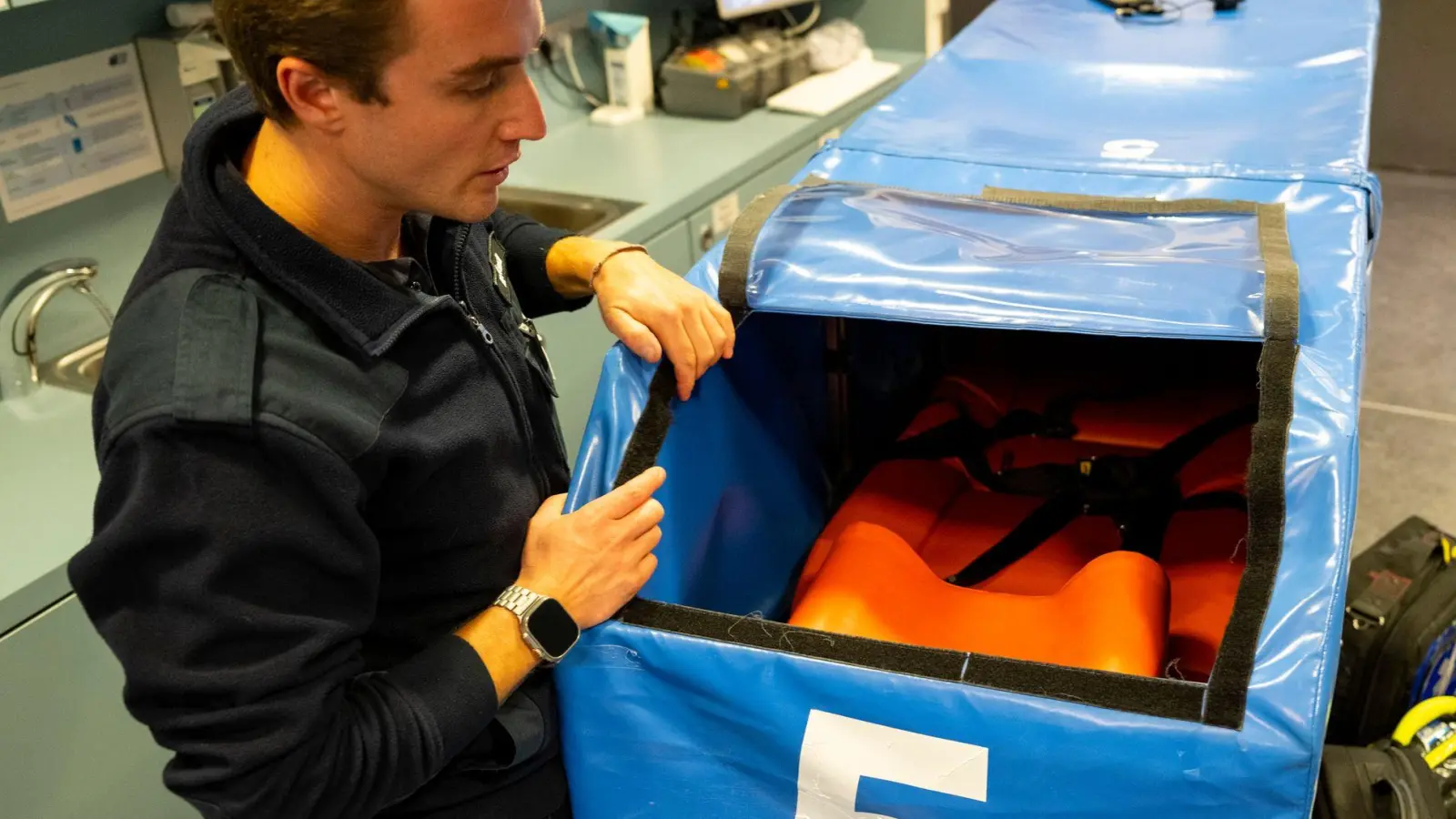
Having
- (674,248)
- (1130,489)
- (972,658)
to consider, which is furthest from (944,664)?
(674,248)

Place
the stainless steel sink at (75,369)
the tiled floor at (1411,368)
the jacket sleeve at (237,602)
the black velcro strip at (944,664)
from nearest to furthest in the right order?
1. the jacket sleeve at (237,602)
2. the black velcro strip at (944,664)
3. the stainless steel sink at (75,369)
4. the tiled floor at (1411,368)

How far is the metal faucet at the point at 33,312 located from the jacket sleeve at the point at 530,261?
750 millimetres

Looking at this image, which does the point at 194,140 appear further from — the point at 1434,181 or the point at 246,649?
the point at 1434,181

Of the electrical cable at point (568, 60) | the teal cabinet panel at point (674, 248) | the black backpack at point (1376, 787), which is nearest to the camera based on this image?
the black backpack at point (1376, 787)

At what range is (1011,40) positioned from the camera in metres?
1.79

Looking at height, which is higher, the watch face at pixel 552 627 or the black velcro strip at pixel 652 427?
the black velcro strip at pixel 652 427

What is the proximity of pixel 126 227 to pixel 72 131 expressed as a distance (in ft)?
0.52

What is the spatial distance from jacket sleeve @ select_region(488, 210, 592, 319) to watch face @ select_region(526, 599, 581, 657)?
1.14 ft

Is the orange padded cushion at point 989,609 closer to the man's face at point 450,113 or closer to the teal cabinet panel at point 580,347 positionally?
the man's face at point 450,113

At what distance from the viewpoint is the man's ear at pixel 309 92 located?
26.8 inches

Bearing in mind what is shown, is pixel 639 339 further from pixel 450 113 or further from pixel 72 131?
pixel 72 131

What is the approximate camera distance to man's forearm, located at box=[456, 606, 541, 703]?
80 centimetres

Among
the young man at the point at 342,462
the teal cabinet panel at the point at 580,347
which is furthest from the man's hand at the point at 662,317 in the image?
the teal cabinet panel at the point at 580,347

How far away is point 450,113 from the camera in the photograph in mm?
729
